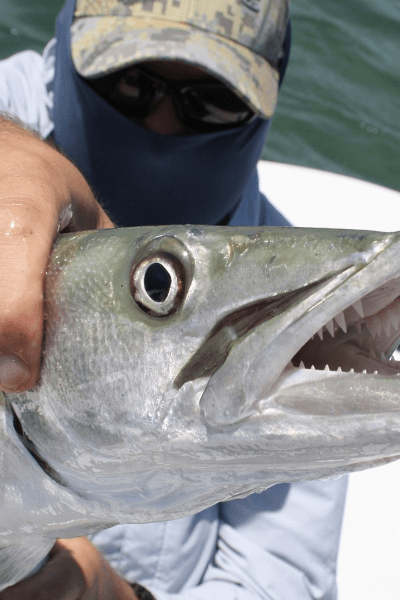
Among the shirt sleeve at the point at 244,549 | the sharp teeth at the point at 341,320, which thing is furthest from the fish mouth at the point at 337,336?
the shirt sleeve at the point at 244,549

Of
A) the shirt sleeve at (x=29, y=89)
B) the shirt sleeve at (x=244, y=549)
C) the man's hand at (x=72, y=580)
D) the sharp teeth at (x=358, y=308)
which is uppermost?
the sharp teeth at (x=358, y=308)

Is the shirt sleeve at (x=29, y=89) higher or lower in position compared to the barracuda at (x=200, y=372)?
lower

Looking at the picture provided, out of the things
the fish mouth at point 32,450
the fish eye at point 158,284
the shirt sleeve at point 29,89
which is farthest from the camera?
the shirt sleeve at point 29,89

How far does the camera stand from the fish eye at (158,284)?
3.63ft

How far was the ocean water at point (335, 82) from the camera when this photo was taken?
680cm

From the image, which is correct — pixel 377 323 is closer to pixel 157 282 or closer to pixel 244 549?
pixel 157 282

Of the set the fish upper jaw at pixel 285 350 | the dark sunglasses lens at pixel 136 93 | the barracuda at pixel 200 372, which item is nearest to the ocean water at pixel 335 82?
the dark sunglasses lens at pixel 136 93

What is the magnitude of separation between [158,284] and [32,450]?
43 cm

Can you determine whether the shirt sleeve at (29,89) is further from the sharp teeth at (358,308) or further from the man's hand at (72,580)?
the sharp teeth at (358,308)

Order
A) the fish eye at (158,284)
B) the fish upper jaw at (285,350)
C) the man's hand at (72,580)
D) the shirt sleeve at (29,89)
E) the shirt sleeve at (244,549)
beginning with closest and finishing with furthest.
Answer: the fish upper jaw at (285,350) → the fish eye at (158,284) → the man's hand at (72,580) → the shirt sleeve at (244,549) → the shirt sleeve at (29,89)

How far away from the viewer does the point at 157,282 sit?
1.18 metres

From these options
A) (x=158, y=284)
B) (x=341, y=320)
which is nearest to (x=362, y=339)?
(x=341, y=320)

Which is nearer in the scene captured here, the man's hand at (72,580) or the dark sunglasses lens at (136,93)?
the man's hand at (72,580)

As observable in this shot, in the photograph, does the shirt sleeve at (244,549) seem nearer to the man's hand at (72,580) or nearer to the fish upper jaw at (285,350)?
the man's hand at (72,580)
